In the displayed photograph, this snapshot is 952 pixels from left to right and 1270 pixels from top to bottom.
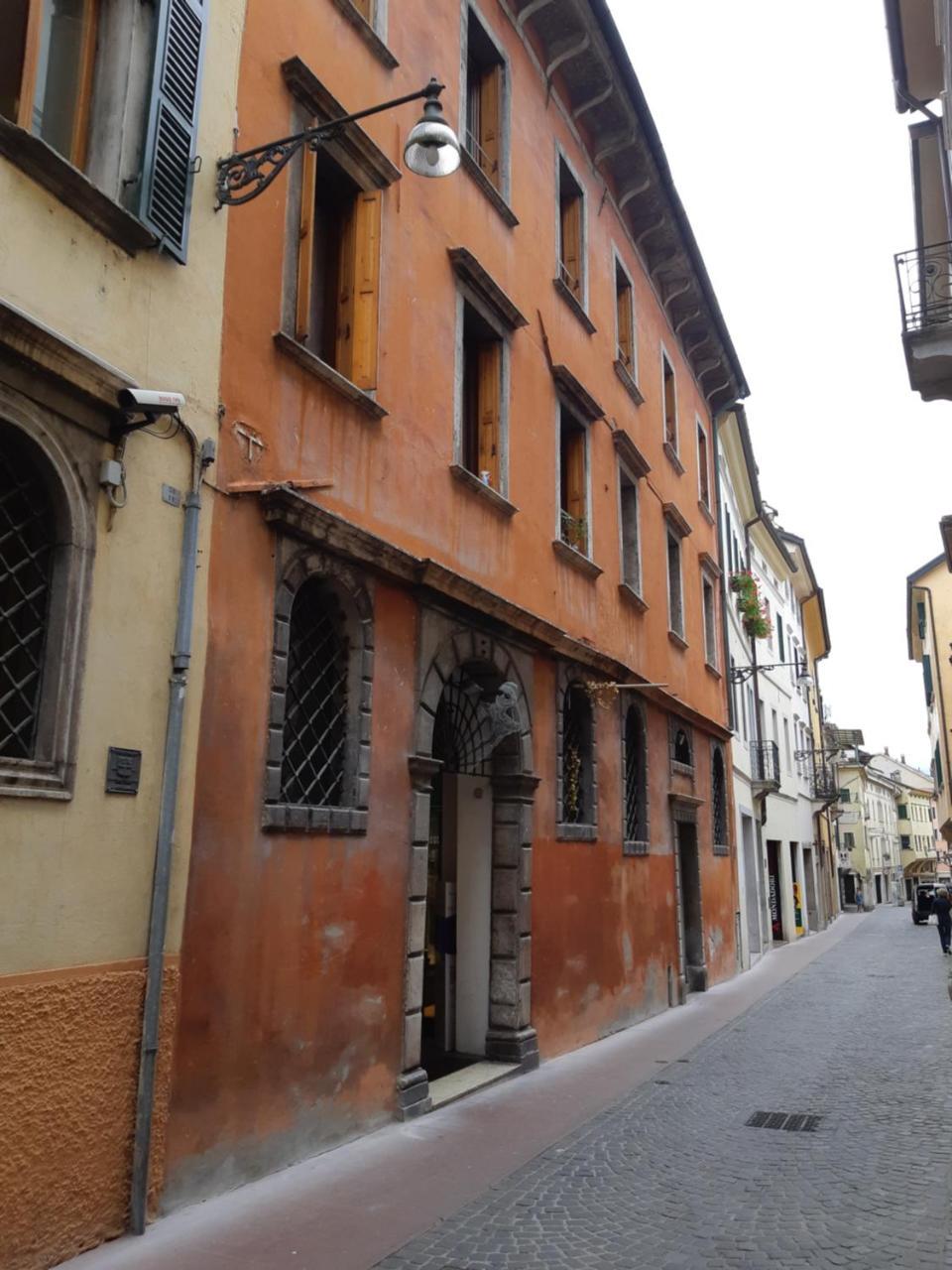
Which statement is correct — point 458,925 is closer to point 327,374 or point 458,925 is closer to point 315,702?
point 315,702

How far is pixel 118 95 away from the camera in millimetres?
5910

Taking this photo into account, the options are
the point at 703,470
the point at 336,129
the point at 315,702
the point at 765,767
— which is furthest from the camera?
the point at 765,767

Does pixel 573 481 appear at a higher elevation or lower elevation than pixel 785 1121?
higher

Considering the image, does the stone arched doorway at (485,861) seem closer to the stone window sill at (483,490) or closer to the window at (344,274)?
the stone window sill at (483,490)

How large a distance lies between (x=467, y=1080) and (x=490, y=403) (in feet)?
20.9

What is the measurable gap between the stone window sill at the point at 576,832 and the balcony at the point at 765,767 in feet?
41.3

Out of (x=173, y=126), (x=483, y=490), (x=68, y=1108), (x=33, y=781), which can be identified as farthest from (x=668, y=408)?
(x=68, y=1108)

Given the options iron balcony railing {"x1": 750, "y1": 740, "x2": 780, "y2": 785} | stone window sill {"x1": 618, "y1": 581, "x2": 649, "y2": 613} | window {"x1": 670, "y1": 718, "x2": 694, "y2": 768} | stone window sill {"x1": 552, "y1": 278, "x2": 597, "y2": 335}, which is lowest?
window {"x1": 670, "y1": 718, "x2": 694, "y2": 768}

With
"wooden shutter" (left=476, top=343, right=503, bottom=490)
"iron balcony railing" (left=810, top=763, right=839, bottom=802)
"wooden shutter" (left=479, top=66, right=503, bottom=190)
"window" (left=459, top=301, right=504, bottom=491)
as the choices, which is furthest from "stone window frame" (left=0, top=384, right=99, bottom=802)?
"iron balcony railing" (left=810, top=763, right=839, bottom=802)

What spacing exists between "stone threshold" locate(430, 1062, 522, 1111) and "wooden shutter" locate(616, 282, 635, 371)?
10.0m

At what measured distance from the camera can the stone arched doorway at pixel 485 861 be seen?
968cm

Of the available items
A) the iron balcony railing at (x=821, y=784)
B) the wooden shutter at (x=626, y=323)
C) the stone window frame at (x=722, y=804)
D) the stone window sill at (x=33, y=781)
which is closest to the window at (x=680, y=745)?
the stone window frame at (x=722, y=804)

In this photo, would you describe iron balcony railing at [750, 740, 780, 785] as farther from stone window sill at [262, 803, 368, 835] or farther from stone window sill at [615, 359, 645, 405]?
stone window sill at [262, 803, 368, 835]

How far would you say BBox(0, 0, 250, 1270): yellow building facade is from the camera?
16.1 ft
